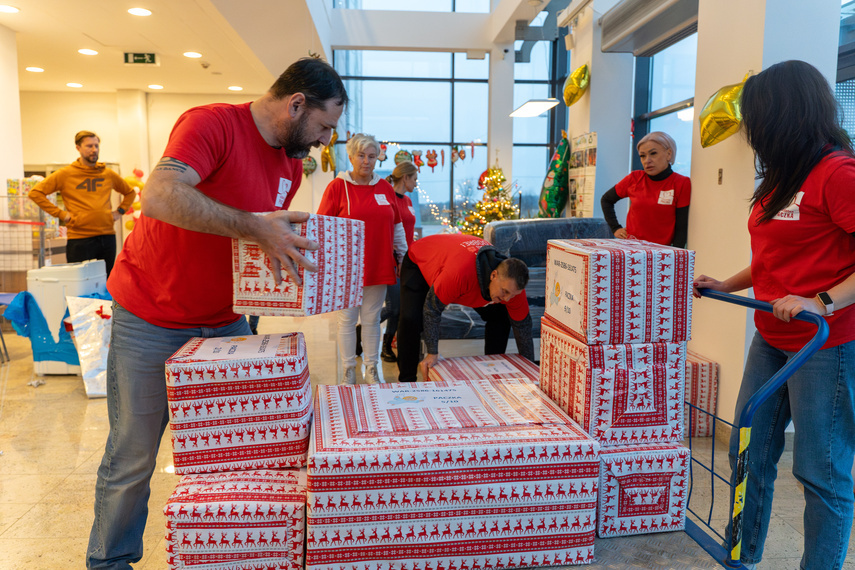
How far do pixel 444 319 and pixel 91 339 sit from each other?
2.48m

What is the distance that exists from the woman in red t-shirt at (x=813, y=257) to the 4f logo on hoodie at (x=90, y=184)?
17.3ft

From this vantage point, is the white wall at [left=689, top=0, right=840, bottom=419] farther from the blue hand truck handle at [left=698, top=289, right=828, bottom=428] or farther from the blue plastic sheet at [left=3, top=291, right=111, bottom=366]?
the blue plastic sheet at [left=3, top=291, right=111, bottom=366]

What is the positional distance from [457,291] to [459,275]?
8 cm

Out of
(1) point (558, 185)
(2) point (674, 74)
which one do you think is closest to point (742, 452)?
(2) point (674, 74)

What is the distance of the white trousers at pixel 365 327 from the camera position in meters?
3.90

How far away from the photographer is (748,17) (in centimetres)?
311

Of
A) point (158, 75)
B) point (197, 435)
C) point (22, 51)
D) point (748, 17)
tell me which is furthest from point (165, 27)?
point (197, 435)

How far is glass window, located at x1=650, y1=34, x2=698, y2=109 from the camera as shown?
532 centimetres

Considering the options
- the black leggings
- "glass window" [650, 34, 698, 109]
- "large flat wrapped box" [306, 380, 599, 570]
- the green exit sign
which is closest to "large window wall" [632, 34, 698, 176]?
"glass window" [650, 34, 698, 109]

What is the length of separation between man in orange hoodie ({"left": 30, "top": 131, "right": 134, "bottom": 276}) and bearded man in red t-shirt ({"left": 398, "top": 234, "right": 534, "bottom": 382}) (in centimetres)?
337

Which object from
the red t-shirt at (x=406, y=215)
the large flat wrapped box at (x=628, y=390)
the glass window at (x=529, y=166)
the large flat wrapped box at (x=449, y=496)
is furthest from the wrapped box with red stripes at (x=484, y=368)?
the glass window at (x=529, y=166)

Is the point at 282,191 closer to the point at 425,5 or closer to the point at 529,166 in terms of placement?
the point at 425,5

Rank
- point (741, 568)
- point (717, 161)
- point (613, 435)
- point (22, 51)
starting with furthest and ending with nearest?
point (22, 51) < point (717, 161) < point (613, 435) < point (741, 568)

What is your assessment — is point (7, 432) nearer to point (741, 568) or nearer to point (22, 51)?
point (741, 568)
